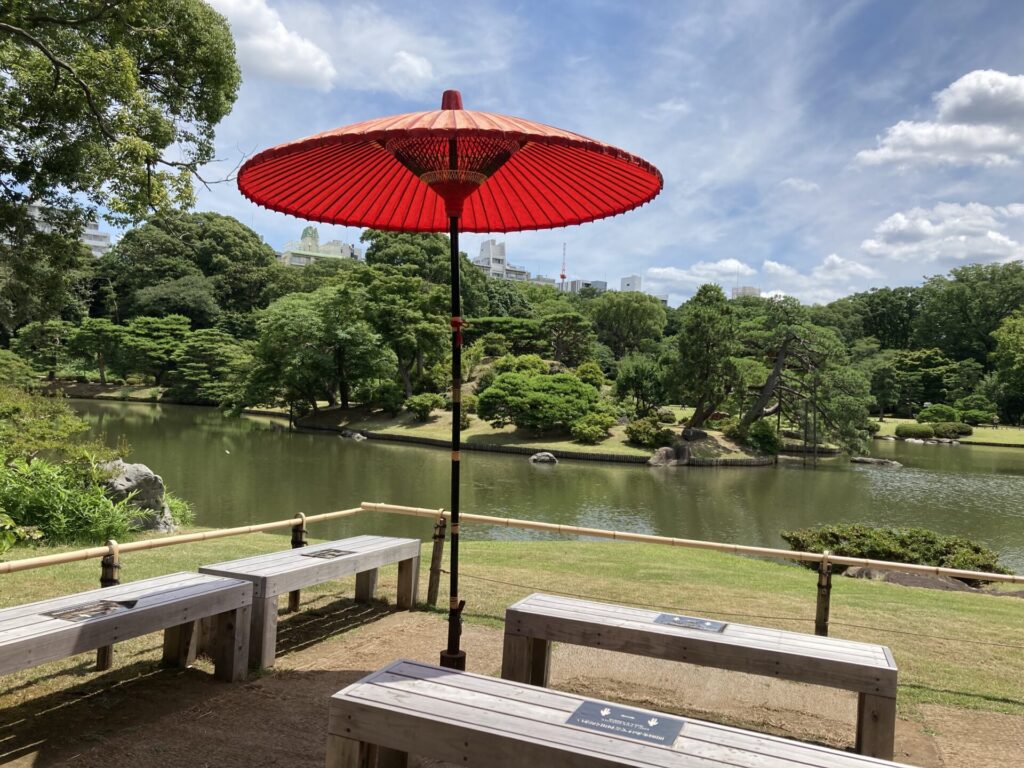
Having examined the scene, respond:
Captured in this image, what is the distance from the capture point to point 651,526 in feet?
38.2

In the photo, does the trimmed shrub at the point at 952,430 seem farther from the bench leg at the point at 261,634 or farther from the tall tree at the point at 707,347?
the bench leg at the point at 261,634

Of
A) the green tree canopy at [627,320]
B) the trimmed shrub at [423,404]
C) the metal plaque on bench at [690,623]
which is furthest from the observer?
the green tree canopy at [627,320]

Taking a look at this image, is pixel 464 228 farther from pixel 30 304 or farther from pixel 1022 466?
pixel 1022 466

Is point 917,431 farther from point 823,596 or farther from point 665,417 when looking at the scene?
point 823,596

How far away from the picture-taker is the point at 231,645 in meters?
2.89

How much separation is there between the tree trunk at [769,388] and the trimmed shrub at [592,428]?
14.2ft

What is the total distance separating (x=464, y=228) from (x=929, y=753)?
2.82 metres

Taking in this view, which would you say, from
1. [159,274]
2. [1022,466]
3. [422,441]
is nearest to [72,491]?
[422,441]

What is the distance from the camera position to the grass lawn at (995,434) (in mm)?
28013

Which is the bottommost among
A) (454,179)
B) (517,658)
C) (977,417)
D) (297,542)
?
(517,658)

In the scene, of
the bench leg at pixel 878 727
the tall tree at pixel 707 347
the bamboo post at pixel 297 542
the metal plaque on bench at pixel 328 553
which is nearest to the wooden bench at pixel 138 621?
the metal plaque on bench at pixel 328 553

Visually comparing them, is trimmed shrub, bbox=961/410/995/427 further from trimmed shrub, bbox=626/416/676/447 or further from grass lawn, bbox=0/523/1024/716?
grass lawn, bbox=0/523/1024/716

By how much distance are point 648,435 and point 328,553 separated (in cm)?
1783

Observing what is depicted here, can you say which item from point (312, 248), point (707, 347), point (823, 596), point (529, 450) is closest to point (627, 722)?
point (823, 596)
